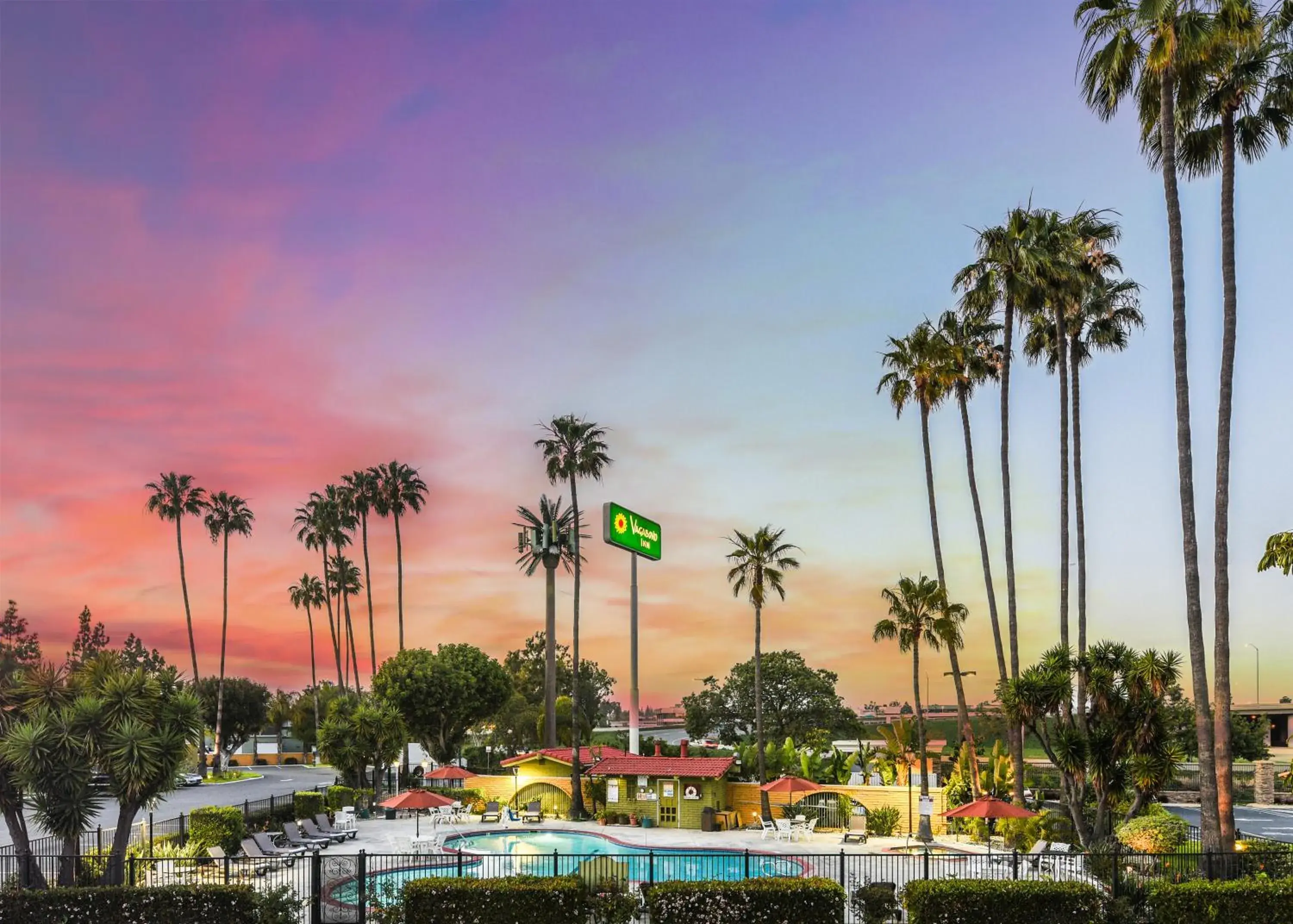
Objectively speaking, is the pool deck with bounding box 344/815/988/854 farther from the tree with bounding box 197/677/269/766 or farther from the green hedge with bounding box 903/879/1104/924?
the tree with bounding box 197/677/269/766

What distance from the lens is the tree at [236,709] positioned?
367 feet

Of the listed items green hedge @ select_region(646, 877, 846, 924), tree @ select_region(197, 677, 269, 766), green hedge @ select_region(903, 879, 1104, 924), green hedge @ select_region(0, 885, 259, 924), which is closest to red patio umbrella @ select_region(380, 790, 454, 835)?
green hedge @ select_region(0, 885, 259, 924)

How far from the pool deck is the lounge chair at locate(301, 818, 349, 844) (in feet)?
1.53

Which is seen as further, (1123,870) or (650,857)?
(1123,870)

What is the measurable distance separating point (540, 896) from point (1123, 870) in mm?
15085

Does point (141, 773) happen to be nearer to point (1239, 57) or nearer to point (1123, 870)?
point (1123, 870)

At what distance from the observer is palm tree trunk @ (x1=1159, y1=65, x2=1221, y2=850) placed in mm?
28062

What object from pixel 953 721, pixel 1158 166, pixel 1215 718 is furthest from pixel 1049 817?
pixel 953 721

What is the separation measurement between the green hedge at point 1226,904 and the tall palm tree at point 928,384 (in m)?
24.9

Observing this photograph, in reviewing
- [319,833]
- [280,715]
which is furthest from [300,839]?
[280,715]

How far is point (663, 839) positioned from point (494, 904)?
2037 centimetres

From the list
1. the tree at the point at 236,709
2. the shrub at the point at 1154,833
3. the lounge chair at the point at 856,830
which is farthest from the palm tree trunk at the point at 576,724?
the tree at the point at 236,709

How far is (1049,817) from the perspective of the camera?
3862 cm

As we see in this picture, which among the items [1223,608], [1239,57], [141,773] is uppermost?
[1239,57]
